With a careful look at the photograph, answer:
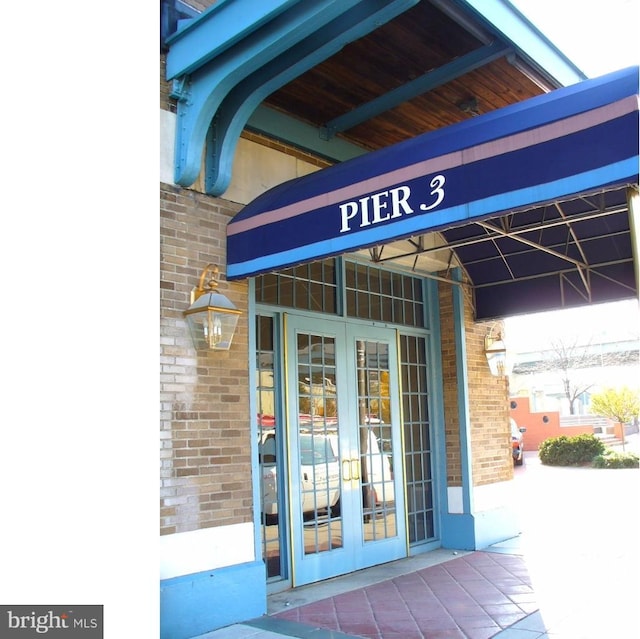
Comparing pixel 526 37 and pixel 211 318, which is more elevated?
pixel 526 37

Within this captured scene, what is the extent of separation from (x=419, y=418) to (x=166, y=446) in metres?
3.75

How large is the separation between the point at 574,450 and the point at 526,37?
55.1ft

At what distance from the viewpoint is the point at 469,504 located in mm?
7637

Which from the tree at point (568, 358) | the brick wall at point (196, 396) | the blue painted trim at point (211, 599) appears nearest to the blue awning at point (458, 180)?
the brick wall at point (196, 396)

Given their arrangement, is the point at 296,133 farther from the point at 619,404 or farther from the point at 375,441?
the point at 619,404

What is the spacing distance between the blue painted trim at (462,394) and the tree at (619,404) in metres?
18.8

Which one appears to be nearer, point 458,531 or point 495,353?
point 458,531

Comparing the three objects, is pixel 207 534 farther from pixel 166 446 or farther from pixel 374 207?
pixel 374 207

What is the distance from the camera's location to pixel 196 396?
5098 millimetres

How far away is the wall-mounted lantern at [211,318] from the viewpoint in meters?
4.96

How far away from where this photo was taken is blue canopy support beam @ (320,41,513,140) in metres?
5.75

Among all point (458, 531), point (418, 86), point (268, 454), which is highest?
point (418, 86)

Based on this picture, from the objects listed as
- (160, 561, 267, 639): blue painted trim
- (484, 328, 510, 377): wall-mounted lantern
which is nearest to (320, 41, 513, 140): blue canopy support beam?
(484, 328, 510, 377): wall-mounted lantern

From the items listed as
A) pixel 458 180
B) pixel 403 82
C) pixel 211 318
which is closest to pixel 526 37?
pixel 403 82
